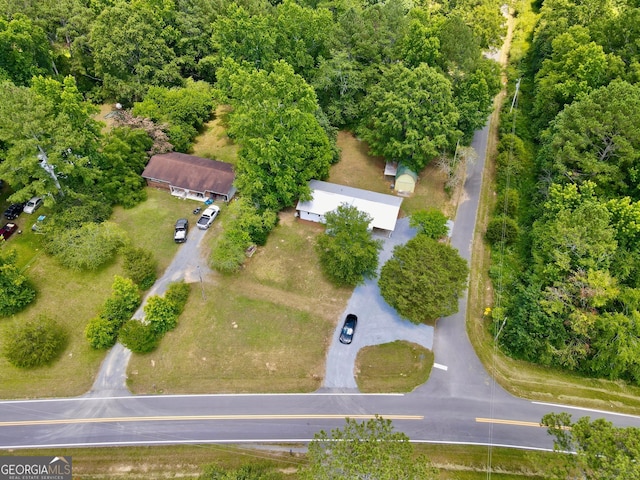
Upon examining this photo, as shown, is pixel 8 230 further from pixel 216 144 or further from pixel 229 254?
pixel 216 144

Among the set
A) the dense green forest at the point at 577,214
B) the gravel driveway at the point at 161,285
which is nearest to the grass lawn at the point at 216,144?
the gravel driveway at the point at 161,285

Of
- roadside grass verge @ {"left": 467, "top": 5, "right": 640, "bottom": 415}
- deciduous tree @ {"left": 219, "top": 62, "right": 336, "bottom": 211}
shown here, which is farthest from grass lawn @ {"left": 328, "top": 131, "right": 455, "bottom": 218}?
roadside grass verge @ {"left": 467, "top": 5, "right": 640, "bottom": 415}

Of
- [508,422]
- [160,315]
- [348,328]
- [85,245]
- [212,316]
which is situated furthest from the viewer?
[85,245]

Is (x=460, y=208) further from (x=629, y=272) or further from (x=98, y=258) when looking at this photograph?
(x=98, y=258)

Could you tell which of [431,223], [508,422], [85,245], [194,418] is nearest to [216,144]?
[85,245]

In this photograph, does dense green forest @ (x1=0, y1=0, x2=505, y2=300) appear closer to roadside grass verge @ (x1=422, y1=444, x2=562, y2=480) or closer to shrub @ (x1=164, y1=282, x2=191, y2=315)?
shrub @ (x1=164, y1=282, x2=191, y2=315)

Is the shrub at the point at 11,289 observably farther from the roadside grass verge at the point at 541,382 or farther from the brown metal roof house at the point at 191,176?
the roadside grass verge at the point at 541,382
